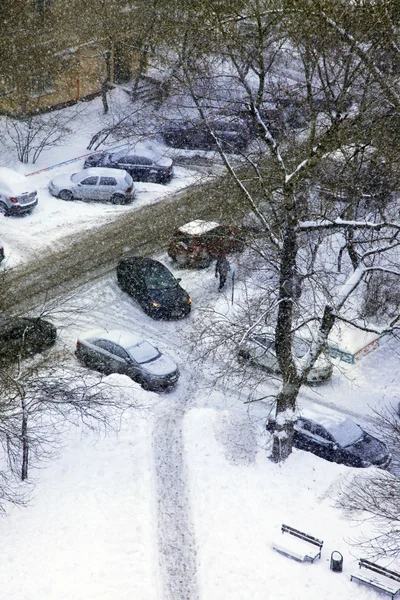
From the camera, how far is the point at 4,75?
3192cm

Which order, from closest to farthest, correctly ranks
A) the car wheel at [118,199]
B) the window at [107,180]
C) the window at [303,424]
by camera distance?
the window at [303,424]
the window at [107,180]
the car wheel at [118,199]

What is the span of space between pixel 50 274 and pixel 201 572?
40.1ft

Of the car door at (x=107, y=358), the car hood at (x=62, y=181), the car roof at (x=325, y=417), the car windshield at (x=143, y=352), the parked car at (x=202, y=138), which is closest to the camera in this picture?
the car roof at (x=325, y=417)

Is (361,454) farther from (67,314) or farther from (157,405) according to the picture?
(67,314)

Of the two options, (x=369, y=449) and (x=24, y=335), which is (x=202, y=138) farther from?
(x=369, y=449)

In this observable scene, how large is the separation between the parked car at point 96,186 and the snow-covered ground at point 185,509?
26.2 ft

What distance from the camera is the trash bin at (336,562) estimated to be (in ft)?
51.5

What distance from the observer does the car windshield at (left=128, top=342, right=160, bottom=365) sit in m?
21.4

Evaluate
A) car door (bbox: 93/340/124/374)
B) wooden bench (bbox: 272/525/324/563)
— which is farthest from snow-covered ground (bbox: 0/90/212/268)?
wooden bench (bbox: 272/525/324/563)

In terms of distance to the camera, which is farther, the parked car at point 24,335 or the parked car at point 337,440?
the parked car at point 24,335

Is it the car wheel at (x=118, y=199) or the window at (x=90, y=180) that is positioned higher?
the window at (x=90, y=180)

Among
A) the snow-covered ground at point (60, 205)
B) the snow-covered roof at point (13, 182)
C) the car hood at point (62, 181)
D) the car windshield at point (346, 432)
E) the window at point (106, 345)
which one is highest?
the snow-covered roof at point (13, 182)

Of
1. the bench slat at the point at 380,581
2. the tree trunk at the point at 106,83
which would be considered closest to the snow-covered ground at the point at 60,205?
the tree trunk at the point at 106,83

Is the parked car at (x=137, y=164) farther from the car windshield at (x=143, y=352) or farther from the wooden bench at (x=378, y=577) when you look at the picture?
the wooden bench at (x=378, y=577)
